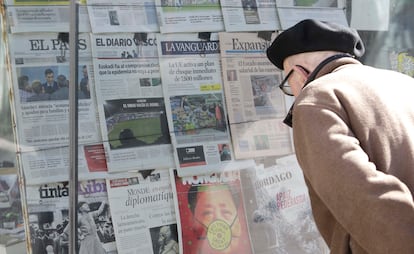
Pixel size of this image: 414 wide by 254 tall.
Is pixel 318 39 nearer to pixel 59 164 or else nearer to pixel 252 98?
pixel 252 98

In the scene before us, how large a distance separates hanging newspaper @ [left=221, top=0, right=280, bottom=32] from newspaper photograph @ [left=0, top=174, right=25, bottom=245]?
1.09 meters

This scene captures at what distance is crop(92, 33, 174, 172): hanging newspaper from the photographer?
2359 millimetres

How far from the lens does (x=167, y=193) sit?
246 cm

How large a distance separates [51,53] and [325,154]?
1284 mm

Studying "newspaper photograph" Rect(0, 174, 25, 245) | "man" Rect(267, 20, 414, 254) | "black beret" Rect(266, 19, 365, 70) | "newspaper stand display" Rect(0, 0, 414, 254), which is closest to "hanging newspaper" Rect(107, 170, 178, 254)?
"newspaper stand display" Rect(0, 0, 414, 254)

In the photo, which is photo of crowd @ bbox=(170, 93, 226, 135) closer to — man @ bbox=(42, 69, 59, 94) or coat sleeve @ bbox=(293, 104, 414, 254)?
man @ bbox=(42, 69, 59, 94)

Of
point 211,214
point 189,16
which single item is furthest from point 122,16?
point 211,214

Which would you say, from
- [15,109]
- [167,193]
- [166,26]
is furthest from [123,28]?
[167,193]

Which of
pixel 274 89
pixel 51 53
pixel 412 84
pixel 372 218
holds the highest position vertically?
pixel 51 53

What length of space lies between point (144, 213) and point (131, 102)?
441mm

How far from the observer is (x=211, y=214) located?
2.56m

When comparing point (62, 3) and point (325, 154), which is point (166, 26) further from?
point (325, 154)

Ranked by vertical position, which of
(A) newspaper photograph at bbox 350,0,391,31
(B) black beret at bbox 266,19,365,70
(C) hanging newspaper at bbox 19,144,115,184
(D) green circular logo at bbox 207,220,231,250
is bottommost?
(D) green circular logo at bbox 207,220,231,250

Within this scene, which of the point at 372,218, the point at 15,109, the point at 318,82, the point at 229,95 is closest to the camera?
the point at 372,218
